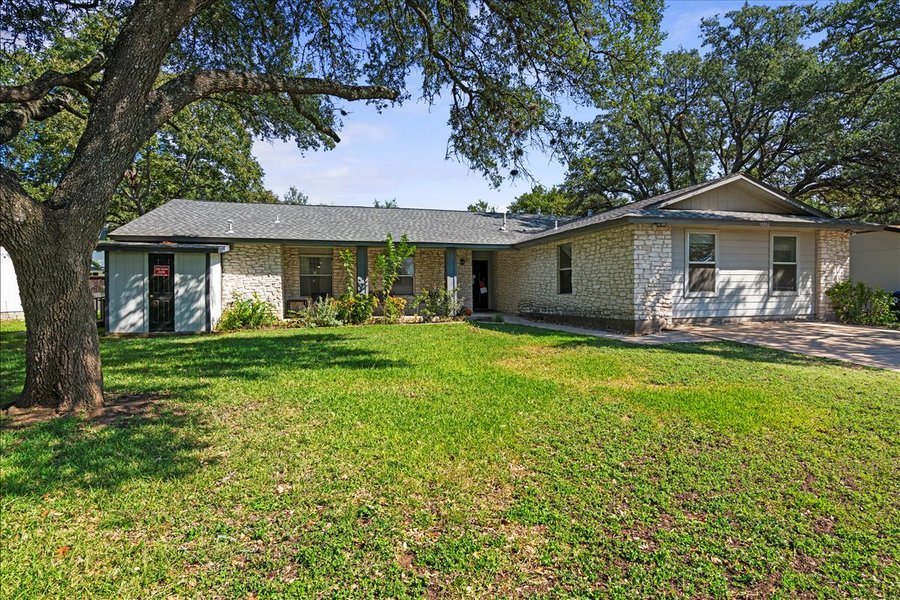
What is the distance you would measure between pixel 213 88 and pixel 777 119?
25058 mm

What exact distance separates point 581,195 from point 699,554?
2576cm

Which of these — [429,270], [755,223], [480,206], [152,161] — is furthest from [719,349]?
[480,206]

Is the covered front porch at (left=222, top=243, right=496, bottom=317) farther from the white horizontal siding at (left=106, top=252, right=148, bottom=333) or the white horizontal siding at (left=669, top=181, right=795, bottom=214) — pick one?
the white horizontal siding at (left=669, top=181, right=795, bottom=214)

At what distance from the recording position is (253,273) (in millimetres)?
13898

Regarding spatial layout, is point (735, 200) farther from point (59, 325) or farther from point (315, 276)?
point (59, 325)

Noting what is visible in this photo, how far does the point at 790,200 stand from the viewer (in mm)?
12227

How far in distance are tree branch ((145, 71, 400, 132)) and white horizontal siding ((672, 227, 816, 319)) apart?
348 inches

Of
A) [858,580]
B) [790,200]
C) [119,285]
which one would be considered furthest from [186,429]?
[790,200]

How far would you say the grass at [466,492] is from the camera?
2.29 metres

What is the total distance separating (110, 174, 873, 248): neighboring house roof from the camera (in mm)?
11648

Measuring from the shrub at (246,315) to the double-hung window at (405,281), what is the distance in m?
4.50

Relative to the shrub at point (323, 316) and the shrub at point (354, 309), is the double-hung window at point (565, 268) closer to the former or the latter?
the shrub at point (354, 309)

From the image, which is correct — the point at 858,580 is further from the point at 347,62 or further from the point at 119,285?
the point at 119,285

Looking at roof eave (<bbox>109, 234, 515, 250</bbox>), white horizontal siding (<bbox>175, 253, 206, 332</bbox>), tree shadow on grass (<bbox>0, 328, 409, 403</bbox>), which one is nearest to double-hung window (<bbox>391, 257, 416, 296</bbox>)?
roof eave (<bbox>109, 234, 515, 250</bbox>)
